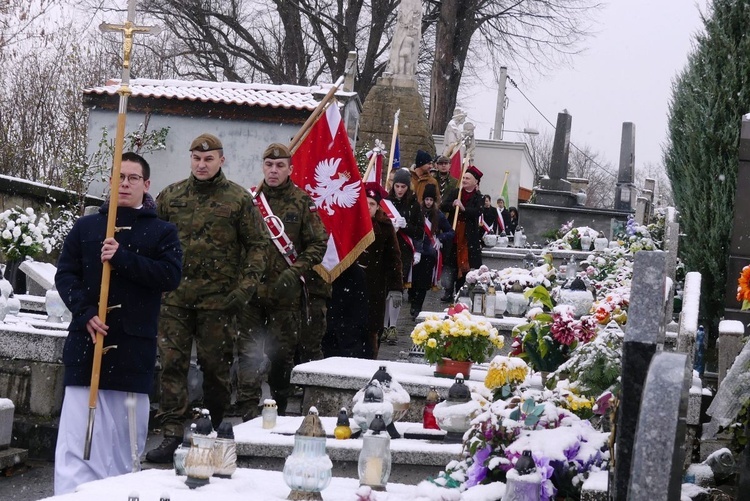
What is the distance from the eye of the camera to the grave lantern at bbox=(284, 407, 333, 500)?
545 centimetres

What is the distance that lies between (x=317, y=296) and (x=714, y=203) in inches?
223

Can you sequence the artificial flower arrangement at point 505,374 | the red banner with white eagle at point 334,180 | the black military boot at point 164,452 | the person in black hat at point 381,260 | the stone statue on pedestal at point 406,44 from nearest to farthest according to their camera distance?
the artificial flower arrangement at point 505,374
the black military boot at point 164,452
the red banner with white eagle at point 334,180
the person in black hat at point 381,260
the stone statue on pedestal at point 406,44

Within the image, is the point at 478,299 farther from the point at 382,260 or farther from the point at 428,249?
the point at 428,249

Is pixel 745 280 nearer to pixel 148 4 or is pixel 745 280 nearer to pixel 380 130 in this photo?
pixel 380 130

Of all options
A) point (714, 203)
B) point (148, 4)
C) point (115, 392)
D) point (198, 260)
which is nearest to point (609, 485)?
point (115, 392)

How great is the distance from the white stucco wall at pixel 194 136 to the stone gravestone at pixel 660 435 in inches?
664

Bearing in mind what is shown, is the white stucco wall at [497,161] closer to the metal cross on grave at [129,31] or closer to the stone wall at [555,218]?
the stone wall at [555,218]

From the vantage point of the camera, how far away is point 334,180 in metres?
12.0

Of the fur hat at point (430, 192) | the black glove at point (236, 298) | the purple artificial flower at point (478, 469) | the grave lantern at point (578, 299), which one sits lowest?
the purple artificial flower at point (478, 469)

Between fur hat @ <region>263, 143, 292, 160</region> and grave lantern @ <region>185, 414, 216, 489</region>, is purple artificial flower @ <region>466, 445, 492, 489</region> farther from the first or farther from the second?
fur hat @ <region>263, 143, 292, 160</region>

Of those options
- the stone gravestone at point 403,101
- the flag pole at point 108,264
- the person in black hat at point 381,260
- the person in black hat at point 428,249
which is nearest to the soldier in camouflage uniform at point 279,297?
the flag pole at point 108,264

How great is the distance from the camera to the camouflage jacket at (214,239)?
868 cm

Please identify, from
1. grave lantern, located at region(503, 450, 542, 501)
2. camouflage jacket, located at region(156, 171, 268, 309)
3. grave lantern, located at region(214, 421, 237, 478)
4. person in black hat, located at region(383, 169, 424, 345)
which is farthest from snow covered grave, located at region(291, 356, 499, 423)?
person in black hat, located at region(383, 169, 424, 345)

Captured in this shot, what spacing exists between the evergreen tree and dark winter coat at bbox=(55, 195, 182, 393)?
834 cm
